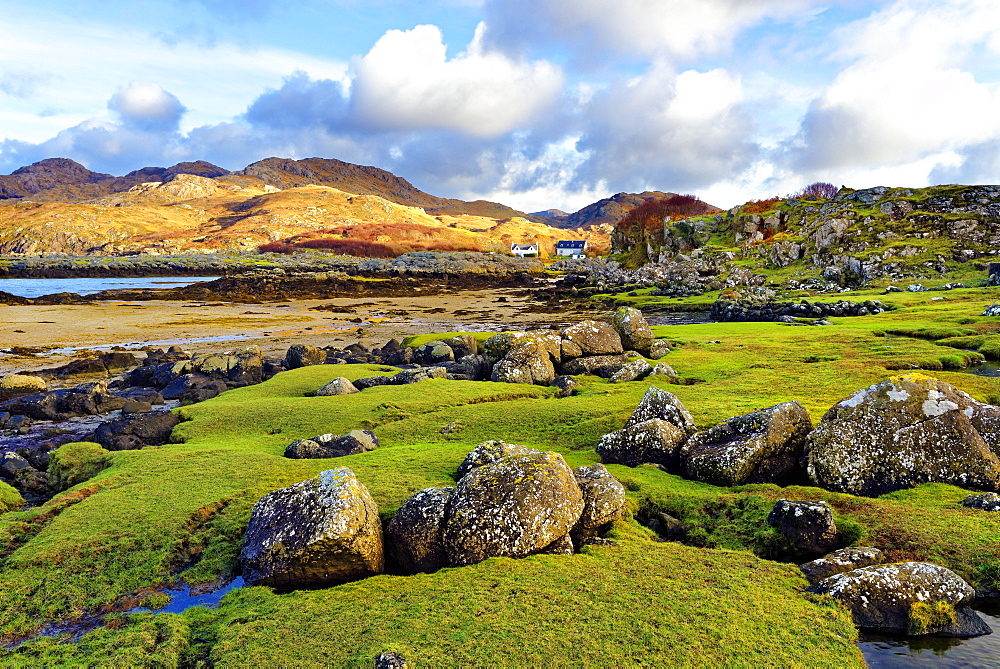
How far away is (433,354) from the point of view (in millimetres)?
30109

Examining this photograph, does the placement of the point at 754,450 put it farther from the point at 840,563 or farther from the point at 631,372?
the point at 631,372

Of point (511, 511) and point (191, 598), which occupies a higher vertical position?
point (511, 511)

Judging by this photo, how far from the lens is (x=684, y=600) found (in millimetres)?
7574

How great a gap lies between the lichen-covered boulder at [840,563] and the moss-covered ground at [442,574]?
0.79ft

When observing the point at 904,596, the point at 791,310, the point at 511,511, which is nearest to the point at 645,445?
the point at 511,511

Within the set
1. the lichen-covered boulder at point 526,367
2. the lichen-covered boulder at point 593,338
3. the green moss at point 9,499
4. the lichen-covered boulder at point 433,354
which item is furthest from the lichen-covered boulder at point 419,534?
the lichen-covered boulder at point 433,354

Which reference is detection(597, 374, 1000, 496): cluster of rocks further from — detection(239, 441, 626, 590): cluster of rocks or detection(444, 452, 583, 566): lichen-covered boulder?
detection(444, 452, 583, 566): lichen-covered boulder

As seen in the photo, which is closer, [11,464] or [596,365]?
[11,464]

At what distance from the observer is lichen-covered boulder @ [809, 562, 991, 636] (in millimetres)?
7527

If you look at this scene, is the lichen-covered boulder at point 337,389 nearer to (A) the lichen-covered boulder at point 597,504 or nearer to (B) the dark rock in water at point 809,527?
(A) the lichen-covered boulder at point 597,504

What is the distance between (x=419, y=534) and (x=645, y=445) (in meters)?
6.40

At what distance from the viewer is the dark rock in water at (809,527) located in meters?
9.18

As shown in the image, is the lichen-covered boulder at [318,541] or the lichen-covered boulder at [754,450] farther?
the lichen-covered boulder at [754,450]

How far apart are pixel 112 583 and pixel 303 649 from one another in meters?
4.34
